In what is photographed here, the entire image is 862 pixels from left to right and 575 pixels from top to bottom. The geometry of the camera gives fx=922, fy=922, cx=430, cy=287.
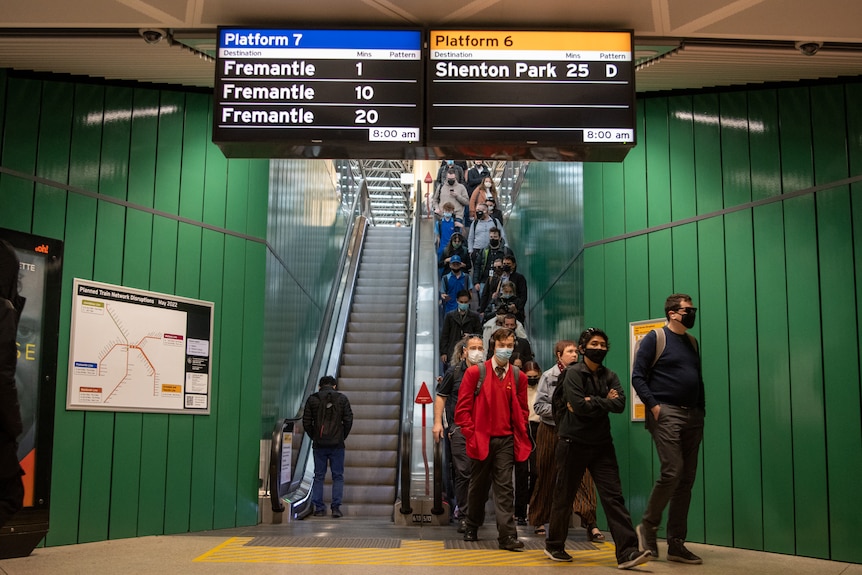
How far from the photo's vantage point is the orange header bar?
618 cm

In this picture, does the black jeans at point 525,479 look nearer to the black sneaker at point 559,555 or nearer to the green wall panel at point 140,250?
the black sneaker at point 559,555

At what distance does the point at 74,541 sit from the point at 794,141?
6.77 m

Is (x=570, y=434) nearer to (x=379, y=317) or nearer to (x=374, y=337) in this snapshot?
(x=374, y=337)

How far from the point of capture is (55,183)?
25.0ft

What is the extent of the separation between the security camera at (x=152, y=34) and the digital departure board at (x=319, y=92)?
0.55 metres

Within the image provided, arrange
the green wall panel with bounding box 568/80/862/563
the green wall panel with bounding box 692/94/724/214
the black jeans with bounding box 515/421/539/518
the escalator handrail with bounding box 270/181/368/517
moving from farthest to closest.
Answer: the escalator handrail with bounding box 270/181/368/517
the black jeans with bounding box 515/421/539/518
the green wall panel with bounding box 692/94/724/214
the green wall panel with bounding box 568/80/862/563

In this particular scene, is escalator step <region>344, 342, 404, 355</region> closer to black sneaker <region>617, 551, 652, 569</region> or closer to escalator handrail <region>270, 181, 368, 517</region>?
escalator handrail <region>270, 181, 368, 517</region>

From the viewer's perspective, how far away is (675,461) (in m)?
6.59

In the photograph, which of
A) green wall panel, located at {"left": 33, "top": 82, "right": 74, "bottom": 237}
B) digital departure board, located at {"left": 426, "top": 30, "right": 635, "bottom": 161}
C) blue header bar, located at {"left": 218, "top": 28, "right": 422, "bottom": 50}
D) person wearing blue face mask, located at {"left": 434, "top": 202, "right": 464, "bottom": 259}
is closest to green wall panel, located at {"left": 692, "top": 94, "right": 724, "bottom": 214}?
digital departure board, located at {"left": 426, "top": 30, "right": 635, "bottom": 161}

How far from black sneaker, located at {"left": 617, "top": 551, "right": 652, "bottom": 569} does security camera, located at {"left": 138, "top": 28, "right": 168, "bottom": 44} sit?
484 cm

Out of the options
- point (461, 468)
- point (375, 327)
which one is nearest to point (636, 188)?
point (461, 468)

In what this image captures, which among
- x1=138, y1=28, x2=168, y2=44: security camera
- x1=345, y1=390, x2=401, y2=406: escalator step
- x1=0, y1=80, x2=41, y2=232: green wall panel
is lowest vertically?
x1=345, y1=390, x2=401, y2=406: escalator step

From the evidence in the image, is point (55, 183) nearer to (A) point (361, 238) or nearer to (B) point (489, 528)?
(B) point (489, 528)

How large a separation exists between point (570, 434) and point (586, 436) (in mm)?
118
